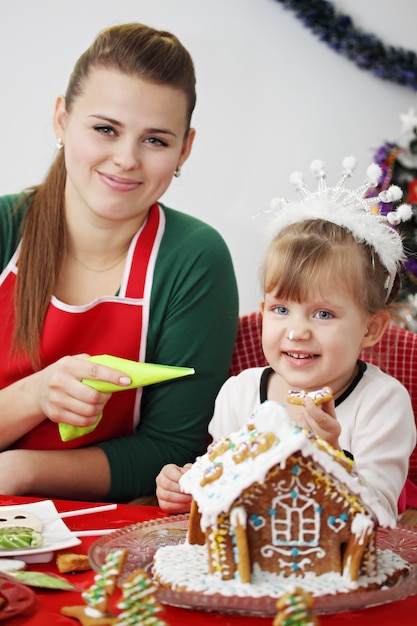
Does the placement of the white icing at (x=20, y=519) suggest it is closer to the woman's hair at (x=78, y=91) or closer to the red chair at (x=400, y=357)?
the woman's hair at (x=78, y=91)

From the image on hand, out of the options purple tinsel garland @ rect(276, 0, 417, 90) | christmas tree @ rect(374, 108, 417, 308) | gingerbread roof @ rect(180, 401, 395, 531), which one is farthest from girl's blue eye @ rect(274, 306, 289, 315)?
purple tinsel garland @ rect(276, 0, 417, 90)

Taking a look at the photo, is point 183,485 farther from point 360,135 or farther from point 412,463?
point 360,135

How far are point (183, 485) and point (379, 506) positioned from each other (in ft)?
0.72

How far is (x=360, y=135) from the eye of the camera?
4023 mm

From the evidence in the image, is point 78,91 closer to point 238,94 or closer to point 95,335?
point 95,335

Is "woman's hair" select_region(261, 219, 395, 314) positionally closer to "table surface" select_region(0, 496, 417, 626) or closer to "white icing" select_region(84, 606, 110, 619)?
"table surface" select_region(0, 496, 417, 626)

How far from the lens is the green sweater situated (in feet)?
5.80

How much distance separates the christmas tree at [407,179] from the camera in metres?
3.22

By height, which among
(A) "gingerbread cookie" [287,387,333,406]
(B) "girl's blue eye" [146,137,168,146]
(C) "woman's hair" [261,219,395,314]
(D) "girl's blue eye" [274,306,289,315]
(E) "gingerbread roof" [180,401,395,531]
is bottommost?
(E) "gingerbread roof" [180,401,395,531]

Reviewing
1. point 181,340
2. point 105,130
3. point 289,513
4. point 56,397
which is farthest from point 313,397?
point 105,130

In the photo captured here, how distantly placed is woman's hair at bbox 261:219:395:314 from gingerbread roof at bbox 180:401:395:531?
0.43m

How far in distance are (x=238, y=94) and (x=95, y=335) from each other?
8.32 feet

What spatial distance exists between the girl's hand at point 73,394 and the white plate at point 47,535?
20 centimetres

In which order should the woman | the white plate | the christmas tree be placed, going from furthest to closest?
the christmas tree < the woman < the white plate
